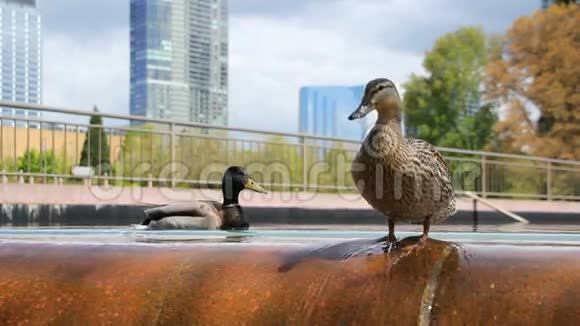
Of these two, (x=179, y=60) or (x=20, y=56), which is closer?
(x=20, y=56)

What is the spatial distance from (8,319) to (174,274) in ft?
1.56

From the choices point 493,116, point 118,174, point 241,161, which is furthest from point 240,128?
point 493,116

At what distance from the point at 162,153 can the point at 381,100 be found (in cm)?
1103

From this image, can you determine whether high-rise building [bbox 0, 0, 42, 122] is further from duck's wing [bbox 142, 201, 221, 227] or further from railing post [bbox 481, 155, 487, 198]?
railing post [bbox 481, 155, 487, 198]

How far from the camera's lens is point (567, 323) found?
2127 millimetres

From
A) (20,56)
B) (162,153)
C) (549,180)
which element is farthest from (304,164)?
(549,180)

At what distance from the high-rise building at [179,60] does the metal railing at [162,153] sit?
67.5 meters

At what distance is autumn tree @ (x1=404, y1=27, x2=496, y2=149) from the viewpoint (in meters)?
52.2

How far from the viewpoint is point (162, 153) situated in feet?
44.4

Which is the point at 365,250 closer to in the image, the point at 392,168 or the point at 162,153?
the point at 392,168

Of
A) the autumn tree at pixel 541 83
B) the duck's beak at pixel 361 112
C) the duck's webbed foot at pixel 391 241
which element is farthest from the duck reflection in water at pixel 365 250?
the autumn tree at pixel 541 83

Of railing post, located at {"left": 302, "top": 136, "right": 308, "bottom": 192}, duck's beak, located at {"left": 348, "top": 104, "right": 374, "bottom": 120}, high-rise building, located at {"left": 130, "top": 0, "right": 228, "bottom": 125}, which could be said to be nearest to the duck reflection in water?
duck's beak, located at {"left": 348, "top": 104, "right": 374, "bottom": 120}

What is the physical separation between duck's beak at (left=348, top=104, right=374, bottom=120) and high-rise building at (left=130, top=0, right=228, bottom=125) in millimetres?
80024

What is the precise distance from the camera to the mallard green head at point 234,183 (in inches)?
299
